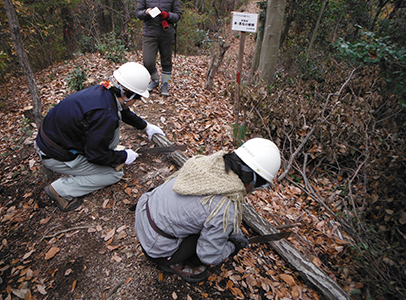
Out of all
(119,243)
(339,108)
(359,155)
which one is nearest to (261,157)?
(119,243)

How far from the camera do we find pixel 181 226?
6.09ft

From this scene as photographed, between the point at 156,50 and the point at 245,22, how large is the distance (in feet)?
7.29

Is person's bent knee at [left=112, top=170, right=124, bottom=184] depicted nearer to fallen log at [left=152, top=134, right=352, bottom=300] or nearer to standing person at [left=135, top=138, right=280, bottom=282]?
standing person at [left=135, top=138, right=280, bottom=282]

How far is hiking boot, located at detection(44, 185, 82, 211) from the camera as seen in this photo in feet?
9.34

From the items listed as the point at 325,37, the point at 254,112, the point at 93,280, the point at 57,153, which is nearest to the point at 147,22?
the point at 254,112

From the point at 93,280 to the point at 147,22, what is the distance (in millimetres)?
4846

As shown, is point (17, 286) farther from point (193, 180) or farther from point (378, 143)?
point (378, 143)

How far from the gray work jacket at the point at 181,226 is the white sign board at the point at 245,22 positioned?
3.17 metres

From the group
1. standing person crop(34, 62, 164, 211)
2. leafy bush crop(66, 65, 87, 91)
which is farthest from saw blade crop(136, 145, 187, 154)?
leafy bush crop(66, 65, 87, 91)

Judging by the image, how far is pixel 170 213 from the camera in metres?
1.84

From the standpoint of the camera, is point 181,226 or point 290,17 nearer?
point 181,226

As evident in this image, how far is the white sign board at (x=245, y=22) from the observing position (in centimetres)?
372

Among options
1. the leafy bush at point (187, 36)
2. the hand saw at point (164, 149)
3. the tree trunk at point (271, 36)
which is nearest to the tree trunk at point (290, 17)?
the tree trunk at point (271, 36)

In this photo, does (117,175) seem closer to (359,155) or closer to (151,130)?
(151,130)
